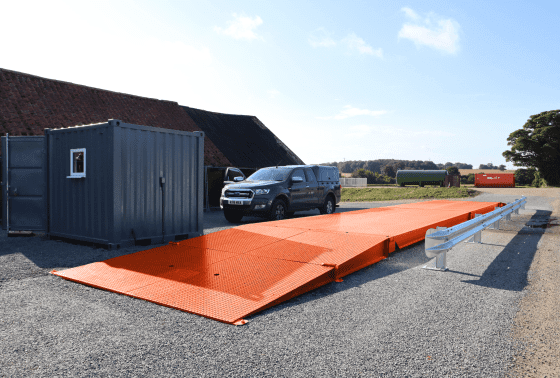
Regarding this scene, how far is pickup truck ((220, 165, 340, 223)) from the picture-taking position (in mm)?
11828

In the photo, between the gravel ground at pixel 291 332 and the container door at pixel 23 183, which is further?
the container door at pixel 23 183

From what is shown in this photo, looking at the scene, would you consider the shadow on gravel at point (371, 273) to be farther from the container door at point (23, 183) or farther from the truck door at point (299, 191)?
the container door at point (23, 183)

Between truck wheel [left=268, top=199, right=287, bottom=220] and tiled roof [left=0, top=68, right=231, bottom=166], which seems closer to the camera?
truck wheel [left=268, top=199, right=287, bottom=220]

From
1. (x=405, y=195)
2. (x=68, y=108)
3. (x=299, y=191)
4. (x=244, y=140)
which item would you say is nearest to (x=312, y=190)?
(x=299, y=191)

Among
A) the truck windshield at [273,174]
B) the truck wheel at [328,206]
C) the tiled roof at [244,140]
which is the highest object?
the tiled roof at [244,140]

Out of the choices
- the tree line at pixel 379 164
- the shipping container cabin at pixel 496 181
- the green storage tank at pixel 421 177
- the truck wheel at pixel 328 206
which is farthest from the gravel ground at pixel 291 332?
the tree line at pixel 379 164

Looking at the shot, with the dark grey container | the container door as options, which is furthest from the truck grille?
the container door

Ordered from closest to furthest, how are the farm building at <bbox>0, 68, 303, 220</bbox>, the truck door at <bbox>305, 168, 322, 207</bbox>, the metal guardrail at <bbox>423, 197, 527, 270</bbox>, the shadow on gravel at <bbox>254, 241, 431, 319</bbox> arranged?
the shadow on gravel at <bbox>254, 241, 431, 319</bbox>, the metal guardrail at <bbox>423, 197, 527, 270</bbox>, the truck door at <bbox>305, 168, 322, 207</bbox>, the farm building at <bbox>0, 68, 303, 220</bbox>

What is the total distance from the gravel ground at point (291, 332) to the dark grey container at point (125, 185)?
249 centimetres

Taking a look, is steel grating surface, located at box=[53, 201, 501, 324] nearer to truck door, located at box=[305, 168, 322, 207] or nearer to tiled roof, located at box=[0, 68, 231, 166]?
truck door, located at box=[305, 168, 322, 207]

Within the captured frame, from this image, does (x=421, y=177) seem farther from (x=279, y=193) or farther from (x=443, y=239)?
(x=443, y=239)

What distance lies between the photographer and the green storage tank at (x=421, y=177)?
5544cm

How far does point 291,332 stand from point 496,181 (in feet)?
196

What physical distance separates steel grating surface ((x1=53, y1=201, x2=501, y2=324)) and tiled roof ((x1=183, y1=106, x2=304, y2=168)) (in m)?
15.2
